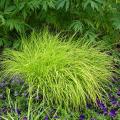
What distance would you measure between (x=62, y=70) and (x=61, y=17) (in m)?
1.24

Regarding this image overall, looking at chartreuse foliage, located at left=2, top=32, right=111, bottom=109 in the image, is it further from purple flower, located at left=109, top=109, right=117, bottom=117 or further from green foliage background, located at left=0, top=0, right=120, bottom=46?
green foliage background, located at left=0, top=0, right=120, bottom=46

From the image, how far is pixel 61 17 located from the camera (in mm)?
5039

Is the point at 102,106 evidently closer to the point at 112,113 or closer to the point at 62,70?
the point at 112,113

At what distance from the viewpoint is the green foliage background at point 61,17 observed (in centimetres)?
466

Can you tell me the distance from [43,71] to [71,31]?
124 centimetres

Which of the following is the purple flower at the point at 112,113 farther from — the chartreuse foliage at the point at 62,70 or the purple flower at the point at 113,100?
the chartreuse foliage at the point at 62,70

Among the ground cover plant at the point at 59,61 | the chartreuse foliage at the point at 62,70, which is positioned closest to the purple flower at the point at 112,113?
the ground cover plant at the point at 59,61

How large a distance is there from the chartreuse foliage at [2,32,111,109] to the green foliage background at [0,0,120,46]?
0.38 m

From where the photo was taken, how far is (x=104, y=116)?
3.80 metres

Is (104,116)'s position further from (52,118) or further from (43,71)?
(43,71)

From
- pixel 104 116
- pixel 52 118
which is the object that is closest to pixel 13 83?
pixel 52 118

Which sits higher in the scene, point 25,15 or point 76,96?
point 25,15

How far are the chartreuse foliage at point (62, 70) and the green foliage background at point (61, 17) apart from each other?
0.38 m

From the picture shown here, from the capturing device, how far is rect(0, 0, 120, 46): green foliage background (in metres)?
4.66
